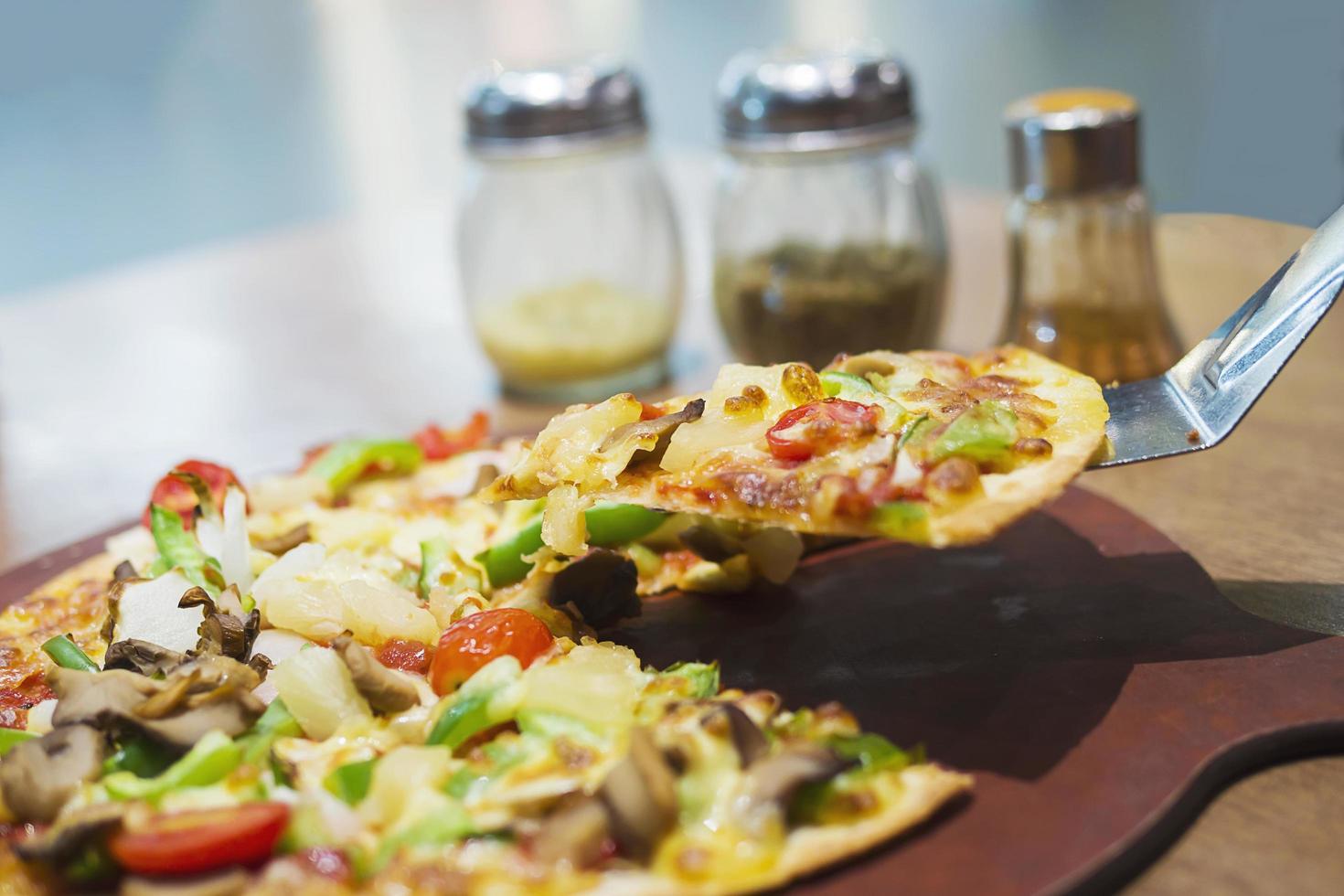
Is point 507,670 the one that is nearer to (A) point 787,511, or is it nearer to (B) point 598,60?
(A) point 787,511

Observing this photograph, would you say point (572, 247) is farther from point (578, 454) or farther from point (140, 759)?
point (140, 759)

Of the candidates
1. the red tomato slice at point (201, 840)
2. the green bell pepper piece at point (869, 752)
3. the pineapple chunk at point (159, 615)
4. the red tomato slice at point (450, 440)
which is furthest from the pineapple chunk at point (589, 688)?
the red tomato slice at point (450, 440)

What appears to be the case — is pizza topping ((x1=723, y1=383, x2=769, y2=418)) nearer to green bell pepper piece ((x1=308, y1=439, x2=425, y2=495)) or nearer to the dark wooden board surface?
the dark wooden board surface

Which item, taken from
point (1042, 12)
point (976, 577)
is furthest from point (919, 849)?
point (1042, 12)

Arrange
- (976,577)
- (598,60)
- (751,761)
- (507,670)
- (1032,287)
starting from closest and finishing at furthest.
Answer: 1. (751,761)
2. (507,670)
3. (976,577)
4. (1032,287)
5. (598,60)

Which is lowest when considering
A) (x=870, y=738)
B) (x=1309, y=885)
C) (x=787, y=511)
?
(x=1309, y=885)

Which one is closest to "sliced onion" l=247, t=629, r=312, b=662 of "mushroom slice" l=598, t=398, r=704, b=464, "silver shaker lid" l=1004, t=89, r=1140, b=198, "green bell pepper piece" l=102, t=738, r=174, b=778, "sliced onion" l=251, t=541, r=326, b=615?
"sliced onion" l=251, t=541, r=326, b=615

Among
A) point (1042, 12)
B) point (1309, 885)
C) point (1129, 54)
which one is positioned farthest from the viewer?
point (1042, 12)
